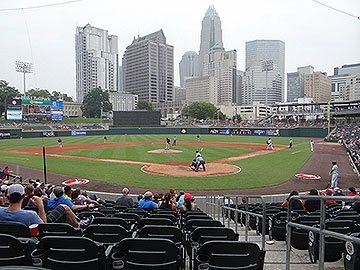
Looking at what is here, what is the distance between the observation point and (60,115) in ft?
184

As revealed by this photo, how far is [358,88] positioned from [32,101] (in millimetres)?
205026

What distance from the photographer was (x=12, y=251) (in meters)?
3.04

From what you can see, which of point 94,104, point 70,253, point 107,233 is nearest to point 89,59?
point 94,104

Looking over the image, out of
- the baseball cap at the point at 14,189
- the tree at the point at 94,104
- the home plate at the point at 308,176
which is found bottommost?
the home plate at the point at 308,176

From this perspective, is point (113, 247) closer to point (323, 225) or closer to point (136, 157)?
point (323, 225)

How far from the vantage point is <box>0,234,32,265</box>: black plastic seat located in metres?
2.98

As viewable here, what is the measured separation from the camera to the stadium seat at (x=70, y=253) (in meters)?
3.04

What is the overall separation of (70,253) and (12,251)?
0.68 meters

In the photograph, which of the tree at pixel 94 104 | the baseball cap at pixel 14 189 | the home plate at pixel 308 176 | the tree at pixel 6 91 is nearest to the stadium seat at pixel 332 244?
the baseball cap at pixel 14 189

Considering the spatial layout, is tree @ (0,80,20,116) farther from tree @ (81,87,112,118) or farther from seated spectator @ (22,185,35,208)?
seated spectator @ (22,185,35,208)

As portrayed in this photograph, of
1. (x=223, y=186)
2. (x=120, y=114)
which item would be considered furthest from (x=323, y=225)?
(x=120, y=114)

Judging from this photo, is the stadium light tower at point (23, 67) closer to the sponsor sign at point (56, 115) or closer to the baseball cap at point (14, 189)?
the sponsor sign at point (56, 115)

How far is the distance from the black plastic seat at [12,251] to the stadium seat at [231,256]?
2089 millimetres

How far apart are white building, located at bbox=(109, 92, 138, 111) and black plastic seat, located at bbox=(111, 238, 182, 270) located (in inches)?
6390
